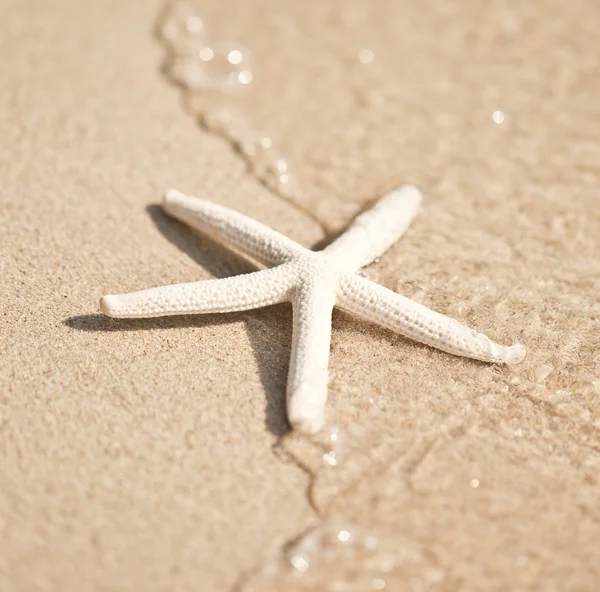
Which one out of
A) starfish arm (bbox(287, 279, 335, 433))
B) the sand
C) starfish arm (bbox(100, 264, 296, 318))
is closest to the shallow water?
the sand

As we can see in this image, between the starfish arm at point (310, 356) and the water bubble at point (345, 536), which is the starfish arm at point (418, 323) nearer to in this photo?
the starfish arm at point (310, 356)

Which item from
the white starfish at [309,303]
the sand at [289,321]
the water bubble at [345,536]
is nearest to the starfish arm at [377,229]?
the white starfish at [309,303]

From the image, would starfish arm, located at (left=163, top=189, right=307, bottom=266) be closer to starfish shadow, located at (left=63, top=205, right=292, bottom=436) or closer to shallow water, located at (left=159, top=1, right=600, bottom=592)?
starfish shadow, located at (left=63, top=205, right=292, bottom=436)

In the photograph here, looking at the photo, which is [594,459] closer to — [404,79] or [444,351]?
[444,351]

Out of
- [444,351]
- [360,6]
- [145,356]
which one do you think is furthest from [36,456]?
[360,6]

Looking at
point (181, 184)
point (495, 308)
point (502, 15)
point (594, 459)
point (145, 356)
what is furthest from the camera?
point (502, 15)

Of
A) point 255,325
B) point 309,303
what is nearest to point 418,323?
point 309,303
